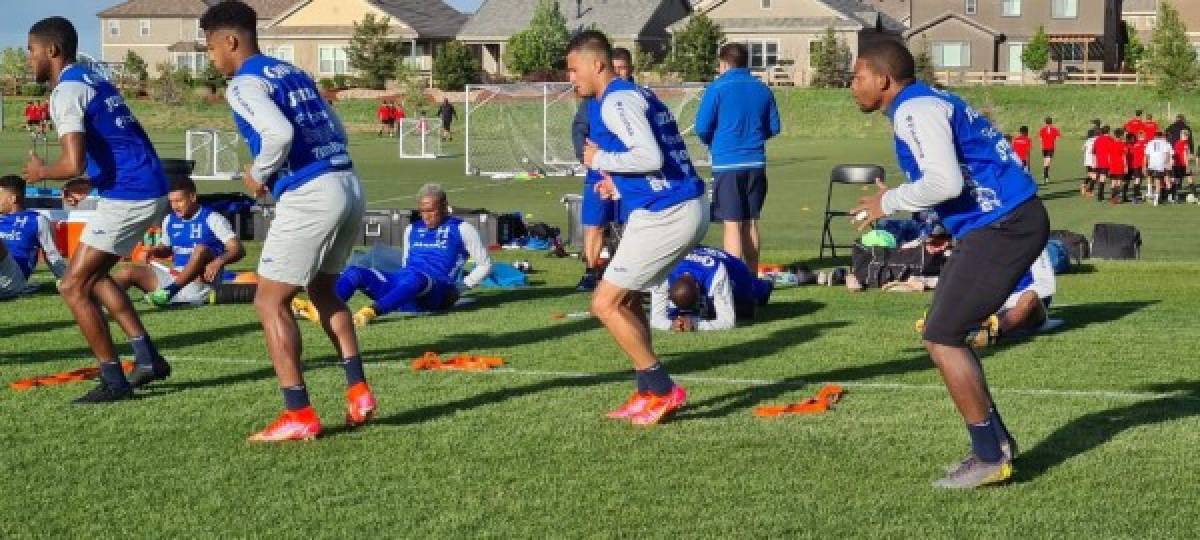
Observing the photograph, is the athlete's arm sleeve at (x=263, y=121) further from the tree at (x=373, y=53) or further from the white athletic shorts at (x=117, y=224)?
the tree at (x=373, y=53)

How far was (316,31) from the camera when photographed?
320 ft

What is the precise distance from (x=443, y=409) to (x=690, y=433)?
4.69 ft

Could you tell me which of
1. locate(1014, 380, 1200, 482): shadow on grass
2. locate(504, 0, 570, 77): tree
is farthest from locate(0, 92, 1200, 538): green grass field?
locate(504, 0, 570, 77): tree

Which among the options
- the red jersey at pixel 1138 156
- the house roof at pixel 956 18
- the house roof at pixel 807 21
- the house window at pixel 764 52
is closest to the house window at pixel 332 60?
the house roof at pixel 807 21

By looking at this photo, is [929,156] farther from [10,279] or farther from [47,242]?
[47,242]

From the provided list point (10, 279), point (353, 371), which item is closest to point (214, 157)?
point (10, 279)

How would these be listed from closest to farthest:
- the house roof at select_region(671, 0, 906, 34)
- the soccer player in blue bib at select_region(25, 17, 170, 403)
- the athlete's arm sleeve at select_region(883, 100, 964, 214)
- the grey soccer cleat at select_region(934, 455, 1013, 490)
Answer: the athlete's arm sleeve at select_region(883, 100, 964, 214) → the grey soccer cleat at select_region(934, 455, 1013, 490) → the soccer player in blue bib at select_region(25, 17, 170, 403) → the house roof at select_region(671, 0, 906, 34)

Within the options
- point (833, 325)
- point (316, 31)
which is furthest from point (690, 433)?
point (316, 31)

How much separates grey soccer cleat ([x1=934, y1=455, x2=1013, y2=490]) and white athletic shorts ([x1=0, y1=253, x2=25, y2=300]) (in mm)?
9407

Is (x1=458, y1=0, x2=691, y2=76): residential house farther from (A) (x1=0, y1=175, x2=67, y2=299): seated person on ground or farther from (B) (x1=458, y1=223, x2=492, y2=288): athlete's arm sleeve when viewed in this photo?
(B) (x1=458, y1=223, x2=492, y2=288): athlete's arm sleeve

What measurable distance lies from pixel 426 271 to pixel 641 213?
16.1 feet

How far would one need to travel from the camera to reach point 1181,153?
31.6m

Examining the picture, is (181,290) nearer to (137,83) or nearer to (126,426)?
(126,426)

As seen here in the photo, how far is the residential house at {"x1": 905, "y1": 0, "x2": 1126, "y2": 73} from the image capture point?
87.3 m
